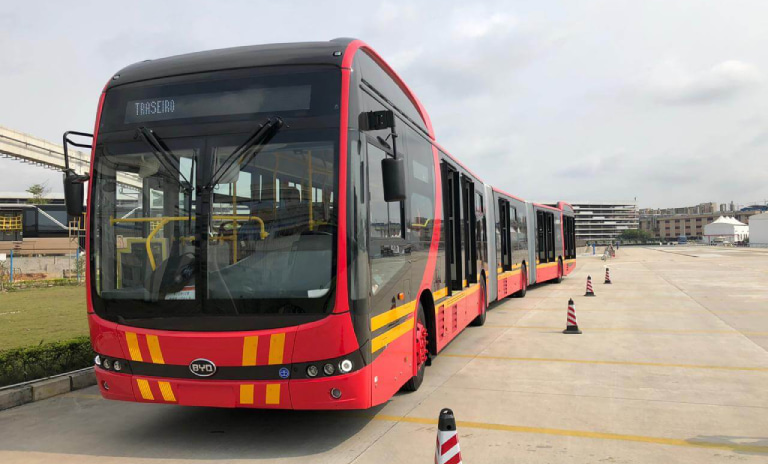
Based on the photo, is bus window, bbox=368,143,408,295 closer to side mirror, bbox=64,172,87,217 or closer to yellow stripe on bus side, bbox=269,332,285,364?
yellow stripe on bus side, bbox=269,332,285,364

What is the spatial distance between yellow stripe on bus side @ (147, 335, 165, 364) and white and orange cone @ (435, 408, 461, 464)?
2.77 m

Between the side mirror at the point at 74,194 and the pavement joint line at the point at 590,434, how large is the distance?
376 cm

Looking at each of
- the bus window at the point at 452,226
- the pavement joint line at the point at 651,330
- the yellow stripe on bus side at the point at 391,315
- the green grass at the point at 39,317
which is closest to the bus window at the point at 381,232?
the yellow stripe on bus side at the point at 391,315

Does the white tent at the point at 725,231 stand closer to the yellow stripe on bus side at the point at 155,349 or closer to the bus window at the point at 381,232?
the bus window at the point at 381,232

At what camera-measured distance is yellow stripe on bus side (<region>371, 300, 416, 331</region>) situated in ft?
17.3

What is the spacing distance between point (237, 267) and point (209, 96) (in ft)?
5.44

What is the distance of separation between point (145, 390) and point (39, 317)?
40.4 ft

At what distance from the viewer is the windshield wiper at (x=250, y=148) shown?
5098 millimetres

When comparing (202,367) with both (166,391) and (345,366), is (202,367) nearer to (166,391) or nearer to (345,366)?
(166,391)

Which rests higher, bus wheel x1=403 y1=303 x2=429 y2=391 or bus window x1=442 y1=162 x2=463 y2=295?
bus window x1=442 y1=162 x2=463 y2=295

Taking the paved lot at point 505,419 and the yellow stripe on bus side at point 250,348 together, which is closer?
the yellow stripe on bus side at point 250,348

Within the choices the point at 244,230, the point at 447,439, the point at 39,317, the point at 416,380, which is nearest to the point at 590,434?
the point at 416,380

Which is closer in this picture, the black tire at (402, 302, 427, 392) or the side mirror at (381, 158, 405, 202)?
the side mirror at (381, 158, 405, 202)

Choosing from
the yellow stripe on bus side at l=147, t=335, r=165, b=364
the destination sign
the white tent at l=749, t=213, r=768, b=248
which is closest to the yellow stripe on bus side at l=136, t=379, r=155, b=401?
the yellow stripe on bus side at l=147, t=335, r=165, b=364
